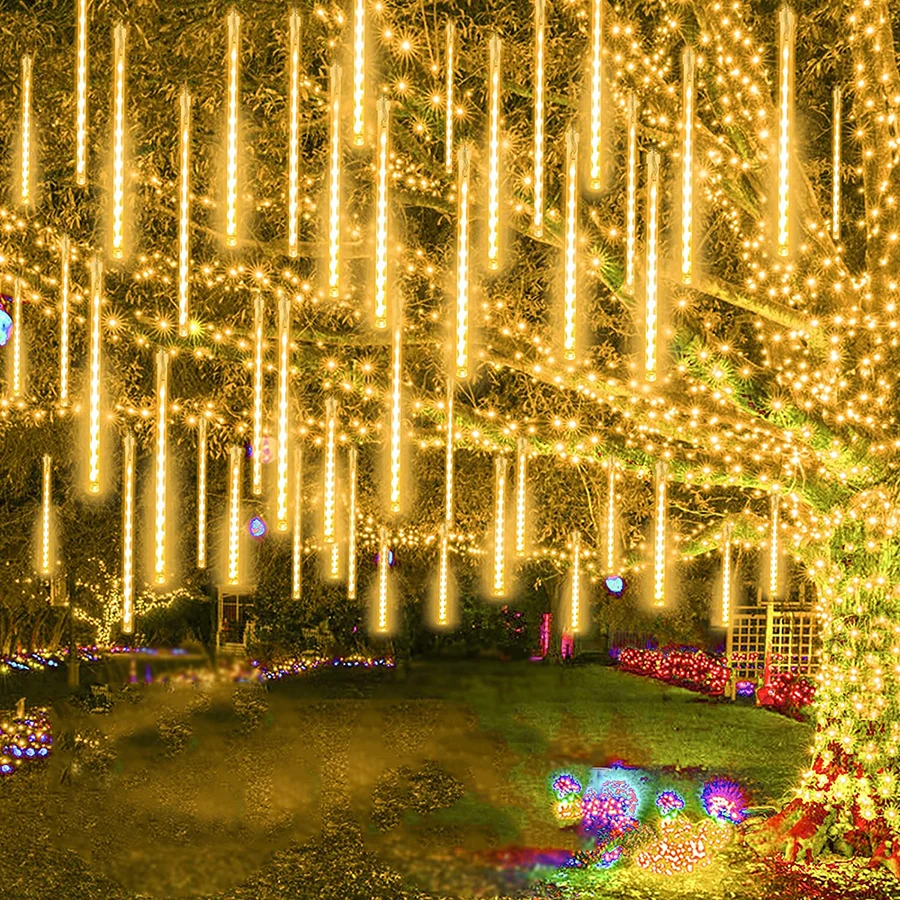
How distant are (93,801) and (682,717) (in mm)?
9855

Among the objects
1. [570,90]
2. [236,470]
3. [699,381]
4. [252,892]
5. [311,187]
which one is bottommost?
[252,892]

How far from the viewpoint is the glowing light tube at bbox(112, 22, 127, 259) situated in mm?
4551

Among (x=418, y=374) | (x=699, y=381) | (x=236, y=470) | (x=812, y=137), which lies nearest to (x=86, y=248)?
(x=236, y=470)

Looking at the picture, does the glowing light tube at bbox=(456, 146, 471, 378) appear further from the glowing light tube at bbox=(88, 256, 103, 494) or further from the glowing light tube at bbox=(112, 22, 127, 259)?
the glowing light tube at bbox=(88, 256, 103, 494)

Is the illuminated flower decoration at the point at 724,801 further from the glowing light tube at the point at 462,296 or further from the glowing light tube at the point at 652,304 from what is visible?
the glowing light tube at the point at 462,296

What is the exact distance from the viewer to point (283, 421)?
207 inches

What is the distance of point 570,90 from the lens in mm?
8688

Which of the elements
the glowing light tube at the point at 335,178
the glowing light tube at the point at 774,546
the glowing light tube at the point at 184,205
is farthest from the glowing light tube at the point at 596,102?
the glowing light tube at the point at 774,546

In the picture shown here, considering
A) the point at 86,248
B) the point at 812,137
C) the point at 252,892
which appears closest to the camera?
the point at 252,892

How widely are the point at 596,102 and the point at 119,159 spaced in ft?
6.69

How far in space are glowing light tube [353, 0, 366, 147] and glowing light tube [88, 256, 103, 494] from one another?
138cm

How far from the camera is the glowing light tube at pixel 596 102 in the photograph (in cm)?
445

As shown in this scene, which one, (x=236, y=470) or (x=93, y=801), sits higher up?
(x=236, y=470)

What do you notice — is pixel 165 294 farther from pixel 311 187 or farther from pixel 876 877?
pixel 876 877
